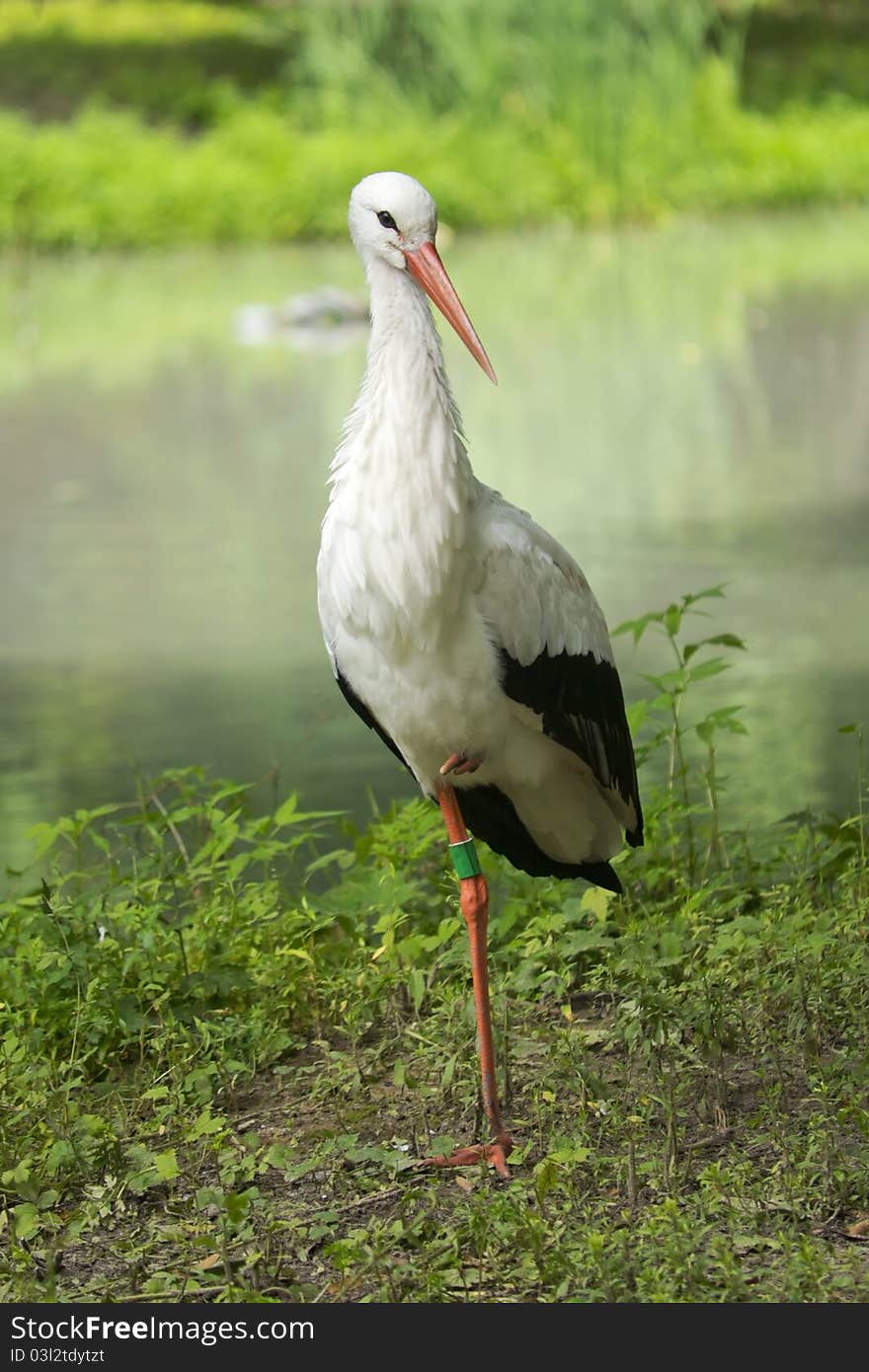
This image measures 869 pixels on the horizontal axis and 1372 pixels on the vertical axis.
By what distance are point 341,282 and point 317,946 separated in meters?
9.52

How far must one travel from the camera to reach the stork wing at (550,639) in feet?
9.36

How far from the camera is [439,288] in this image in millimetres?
2830

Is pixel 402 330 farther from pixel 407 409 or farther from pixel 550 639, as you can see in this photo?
pixel 550 639

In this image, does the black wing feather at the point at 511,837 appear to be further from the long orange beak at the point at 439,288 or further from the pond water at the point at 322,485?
the pond water at the point at 322,485

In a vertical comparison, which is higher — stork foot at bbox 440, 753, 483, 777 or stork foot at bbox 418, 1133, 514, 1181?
stork foot at bbox 440, 753, 483, 777

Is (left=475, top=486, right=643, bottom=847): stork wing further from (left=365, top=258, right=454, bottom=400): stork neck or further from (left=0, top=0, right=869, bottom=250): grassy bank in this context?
(left=0, top=0, right=869, bottom=250): grassy bank

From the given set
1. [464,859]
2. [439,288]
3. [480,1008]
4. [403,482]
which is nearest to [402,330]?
[439,288]

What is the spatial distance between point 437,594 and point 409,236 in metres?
0.51

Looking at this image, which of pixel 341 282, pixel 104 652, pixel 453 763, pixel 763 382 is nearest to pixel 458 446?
pixel 453 763

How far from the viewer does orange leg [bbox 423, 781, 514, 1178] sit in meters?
2.88

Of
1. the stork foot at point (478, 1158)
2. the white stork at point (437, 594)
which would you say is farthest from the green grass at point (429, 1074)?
the white stork at point (437, 594)

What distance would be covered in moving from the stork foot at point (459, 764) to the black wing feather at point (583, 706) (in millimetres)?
115

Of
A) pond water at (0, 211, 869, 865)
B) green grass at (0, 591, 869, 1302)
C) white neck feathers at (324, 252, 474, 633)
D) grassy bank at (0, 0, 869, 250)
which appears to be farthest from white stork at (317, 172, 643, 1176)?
grassy bank at (0, 0, 869, 250)

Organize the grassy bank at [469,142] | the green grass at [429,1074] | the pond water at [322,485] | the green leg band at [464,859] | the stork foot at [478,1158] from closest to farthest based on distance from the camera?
the green grass at [429,1074], the stork foot at [478,1158], the green leg band at [464,859], the pond water at [322,485], the grassy bank at [469,142]
